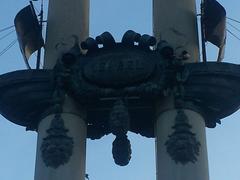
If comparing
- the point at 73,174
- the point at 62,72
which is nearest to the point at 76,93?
the point at 62,72

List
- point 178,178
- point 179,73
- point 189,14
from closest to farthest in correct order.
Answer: point 178,178 → point 179,73 → point 189,14

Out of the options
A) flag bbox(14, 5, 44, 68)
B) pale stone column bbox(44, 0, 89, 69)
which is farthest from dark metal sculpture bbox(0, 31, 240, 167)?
flag bbox(14, 5, 44, 68)

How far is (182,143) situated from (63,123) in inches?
125

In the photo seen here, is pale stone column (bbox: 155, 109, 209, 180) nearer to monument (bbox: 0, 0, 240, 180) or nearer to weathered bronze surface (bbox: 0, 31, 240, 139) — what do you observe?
monument (bbox: 0, 0, 240, 180)

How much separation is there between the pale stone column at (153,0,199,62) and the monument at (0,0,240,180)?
0.03m

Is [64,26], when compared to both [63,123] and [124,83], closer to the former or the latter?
[124,83]

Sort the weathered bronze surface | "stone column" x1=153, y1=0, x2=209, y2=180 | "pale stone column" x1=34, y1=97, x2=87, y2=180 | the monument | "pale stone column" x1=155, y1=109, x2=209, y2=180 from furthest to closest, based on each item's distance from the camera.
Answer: the weathered bronze surface
the monument
"pale stone column" x1=34, y1=97, x2=87, y2=180
"stone column" x1=153, y1=0, x2=209, y2=180
"pale stone column" x1=155, y1=109, x2=209, y2=180

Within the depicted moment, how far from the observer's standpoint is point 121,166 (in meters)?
27.0

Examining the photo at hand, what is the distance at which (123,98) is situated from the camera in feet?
88.9

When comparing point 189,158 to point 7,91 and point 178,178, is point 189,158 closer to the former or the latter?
point 178,178

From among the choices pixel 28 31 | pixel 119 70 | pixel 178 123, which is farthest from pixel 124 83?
pixel 28 31

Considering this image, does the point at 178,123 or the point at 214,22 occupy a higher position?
the point at 214,22

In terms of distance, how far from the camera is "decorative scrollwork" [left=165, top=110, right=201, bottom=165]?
26.0 m

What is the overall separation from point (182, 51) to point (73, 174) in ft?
14.8
